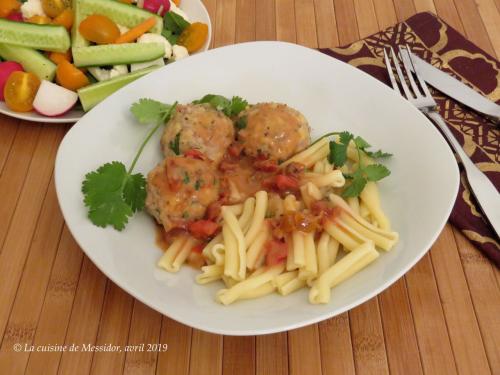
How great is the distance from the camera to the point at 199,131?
7.89 ft

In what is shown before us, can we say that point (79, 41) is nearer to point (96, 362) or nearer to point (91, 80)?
point (91, 80)

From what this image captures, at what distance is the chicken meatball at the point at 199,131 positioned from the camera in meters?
2.40

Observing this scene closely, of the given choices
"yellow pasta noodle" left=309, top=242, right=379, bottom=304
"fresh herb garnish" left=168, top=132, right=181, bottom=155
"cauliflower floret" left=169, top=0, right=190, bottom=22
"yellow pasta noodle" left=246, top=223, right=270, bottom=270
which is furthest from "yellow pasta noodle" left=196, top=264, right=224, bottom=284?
"cauliflower floret" left=169, top=0, right=190, bottom=22

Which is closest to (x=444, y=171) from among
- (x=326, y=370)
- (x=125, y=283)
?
(x=326, y=370)

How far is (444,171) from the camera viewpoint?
2252 mm

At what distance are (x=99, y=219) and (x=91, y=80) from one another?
4.20ft

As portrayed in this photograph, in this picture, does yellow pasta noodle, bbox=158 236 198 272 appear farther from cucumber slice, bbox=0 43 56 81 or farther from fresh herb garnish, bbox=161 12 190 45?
fresh herb garnish, bbox=161 12 190 45

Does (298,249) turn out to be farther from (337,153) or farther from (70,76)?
(70,76)

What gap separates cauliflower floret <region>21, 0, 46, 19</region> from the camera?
3.29 meters

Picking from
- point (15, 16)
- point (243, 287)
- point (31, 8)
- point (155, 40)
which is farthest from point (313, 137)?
point (15, 16)

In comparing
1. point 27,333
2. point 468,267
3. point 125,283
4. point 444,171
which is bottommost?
point 27,333

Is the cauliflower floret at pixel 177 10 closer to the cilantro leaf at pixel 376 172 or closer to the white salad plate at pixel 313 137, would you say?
the white salad plate at pixel 313 137

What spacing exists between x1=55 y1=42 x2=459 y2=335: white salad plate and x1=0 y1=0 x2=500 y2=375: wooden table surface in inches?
10.2

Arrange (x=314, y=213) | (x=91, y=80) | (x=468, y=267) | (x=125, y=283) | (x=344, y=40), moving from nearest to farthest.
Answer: (x=125, y=283)
(x=314, y=213)
(x=468, y=267)
(x=91, y=80)
(x=344, y=40)
